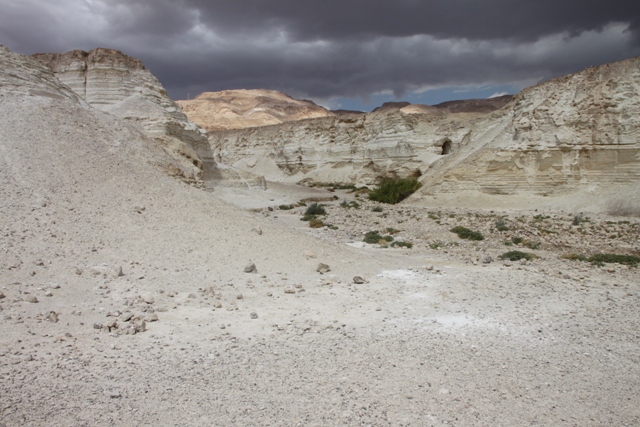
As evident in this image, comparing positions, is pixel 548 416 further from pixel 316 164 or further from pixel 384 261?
pixel 316 164

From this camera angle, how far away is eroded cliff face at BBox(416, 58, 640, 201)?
769 inches

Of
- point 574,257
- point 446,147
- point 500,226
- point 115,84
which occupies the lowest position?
point 574,257

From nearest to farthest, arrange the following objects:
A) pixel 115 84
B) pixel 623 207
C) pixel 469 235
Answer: pixel 469 235
pixel 623 207
pixel 115 84

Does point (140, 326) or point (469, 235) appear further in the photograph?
point (469, 235)

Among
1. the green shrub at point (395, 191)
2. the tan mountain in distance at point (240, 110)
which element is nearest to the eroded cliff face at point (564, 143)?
Answer: the green shrub at point (395, 191)

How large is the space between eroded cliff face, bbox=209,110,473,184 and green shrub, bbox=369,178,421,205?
19.4 ft

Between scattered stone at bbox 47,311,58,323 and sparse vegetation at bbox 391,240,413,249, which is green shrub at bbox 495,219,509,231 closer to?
sparse vegetation at bbox 391,240,413,249

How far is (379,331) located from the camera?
5.33m

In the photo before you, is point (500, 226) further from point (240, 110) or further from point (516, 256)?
point (240, 110)

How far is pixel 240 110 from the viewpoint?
293ft

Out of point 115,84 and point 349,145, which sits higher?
point 115,84

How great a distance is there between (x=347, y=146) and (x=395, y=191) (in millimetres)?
13326

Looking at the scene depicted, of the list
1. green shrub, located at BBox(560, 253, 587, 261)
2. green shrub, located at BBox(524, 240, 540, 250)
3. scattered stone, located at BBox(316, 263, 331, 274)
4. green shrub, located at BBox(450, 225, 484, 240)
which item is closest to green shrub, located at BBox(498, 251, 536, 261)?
green shrub, located at BBox(560, 253, 587, 261)

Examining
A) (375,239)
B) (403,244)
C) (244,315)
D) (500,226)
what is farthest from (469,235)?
(244,315)
